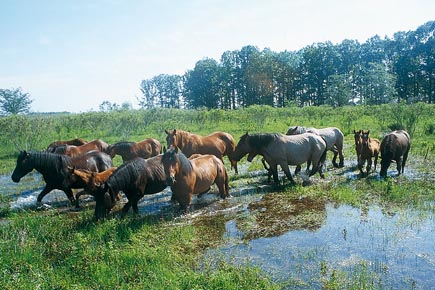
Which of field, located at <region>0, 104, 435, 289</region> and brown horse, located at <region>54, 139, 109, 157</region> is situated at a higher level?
brown horse, located at <region>54, 139, 109, 157</region>

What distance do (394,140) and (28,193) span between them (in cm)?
1248

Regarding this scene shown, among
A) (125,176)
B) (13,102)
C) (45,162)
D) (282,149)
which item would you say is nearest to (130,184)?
(125,176)

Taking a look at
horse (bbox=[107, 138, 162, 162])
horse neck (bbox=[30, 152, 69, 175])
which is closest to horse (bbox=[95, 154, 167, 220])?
horse neck (bbox=[30, 152, 69, 175])

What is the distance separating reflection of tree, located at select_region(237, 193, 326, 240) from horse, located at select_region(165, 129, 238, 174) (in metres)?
3.29

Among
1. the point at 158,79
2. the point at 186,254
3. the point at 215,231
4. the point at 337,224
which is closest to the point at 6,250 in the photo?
the point at 186,254

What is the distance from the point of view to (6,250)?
5996mm

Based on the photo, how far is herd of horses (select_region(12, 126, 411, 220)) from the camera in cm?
804

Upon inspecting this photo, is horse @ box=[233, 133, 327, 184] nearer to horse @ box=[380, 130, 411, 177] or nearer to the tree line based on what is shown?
horse @ box=[380, 130, 411, 177]

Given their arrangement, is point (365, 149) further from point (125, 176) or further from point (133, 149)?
point (133, 149)

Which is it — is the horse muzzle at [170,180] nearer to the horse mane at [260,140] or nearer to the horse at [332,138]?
the horse mane at [260,140]

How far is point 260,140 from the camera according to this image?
11039mm

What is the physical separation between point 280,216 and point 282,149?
3379mm

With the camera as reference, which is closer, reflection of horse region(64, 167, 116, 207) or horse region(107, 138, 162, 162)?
reflection of horse region(64, 167, 116, 207)

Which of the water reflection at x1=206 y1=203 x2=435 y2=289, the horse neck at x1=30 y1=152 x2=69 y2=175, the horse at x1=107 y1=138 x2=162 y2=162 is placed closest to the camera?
the water reflection at x1=206 y1=203 x2=435 y2=289
